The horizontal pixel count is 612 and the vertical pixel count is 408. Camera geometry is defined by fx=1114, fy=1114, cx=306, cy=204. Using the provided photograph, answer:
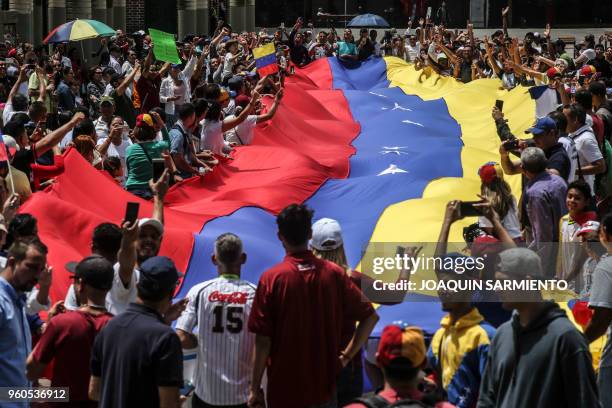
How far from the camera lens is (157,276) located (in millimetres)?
5531

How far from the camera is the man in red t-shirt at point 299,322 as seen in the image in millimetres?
5961

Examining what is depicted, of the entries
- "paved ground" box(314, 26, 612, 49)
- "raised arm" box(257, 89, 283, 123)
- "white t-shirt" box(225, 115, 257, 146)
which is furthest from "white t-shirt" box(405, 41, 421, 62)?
"white t-shirt" box(225, 115, 257, 146)

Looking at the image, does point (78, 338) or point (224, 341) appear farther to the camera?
point (224, 341)

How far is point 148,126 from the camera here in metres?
11.1

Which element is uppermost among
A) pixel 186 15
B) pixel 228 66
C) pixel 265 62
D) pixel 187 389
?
pixel 186 15

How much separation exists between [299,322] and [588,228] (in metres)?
2.81

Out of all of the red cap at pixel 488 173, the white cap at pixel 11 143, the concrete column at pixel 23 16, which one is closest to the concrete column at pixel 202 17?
the concrete column at pixel 23 16

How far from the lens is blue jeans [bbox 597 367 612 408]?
19.9 ft

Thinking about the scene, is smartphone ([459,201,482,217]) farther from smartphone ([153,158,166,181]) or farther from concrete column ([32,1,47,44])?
concrete column ([32,1,47,44])

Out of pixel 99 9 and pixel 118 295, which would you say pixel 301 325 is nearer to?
pixel 118 295

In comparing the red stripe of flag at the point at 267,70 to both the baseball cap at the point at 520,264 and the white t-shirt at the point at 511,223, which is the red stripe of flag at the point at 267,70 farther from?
the baseball cap at the point at 520,264

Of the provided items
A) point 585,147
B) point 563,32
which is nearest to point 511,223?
point 585,147

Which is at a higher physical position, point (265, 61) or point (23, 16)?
point (23, 16)

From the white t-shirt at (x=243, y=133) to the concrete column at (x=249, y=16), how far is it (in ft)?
98.6
